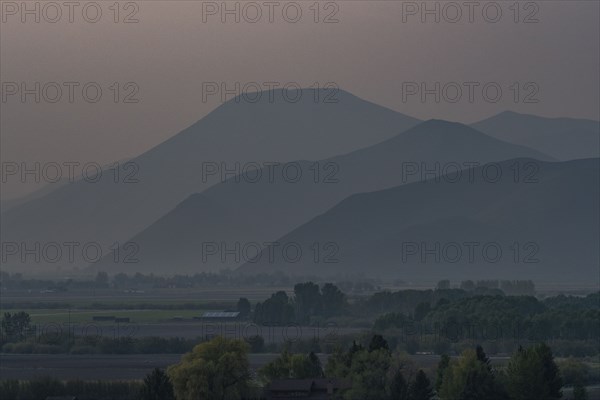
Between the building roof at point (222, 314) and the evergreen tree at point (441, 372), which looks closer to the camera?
the evergreen tree at point (441, 372)

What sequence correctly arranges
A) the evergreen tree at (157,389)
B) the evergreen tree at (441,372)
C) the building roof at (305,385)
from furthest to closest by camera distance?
1. the evergreen tree at (441,372)
2. the building roof at (305,385)
3. the evergreen tree at (157,389)

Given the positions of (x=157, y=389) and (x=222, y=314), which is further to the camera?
(x=222, y=314)

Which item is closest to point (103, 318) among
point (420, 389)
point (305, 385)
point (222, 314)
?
point (222, 314)

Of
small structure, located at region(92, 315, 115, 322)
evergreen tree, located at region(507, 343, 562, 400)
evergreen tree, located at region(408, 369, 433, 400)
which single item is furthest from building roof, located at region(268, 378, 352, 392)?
small structure, located at region(92, 315, 115, 322)

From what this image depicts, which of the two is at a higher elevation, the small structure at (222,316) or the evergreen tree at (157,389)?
the small structure at (222,316)

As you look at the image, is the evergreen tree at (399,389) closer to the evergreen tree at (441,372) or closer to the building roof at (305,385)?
the building roof at (305,385)

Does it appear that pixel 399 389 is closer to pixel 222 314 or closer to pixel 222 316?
pixel 222 316

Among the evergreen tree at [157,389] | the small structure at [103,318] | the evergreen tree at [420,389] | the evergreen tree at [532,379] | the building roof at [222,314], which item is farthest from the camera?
the building roof at [222,314]

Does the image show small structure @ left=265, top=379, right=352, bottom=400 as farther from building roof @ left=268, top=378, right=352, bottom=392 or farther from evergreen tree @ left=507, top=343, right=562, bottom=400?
evergreen tree @ left=507, top=343, right=562, bottom=400

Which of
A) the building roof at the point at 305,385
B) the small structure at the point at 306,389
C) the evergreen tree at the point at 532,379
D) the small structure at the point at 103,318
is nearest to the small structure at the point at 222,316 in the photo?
the small structure at the point at 103,318

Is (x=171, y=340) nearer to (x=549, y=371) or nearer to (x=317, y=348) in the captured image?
(x=317, y=348)
